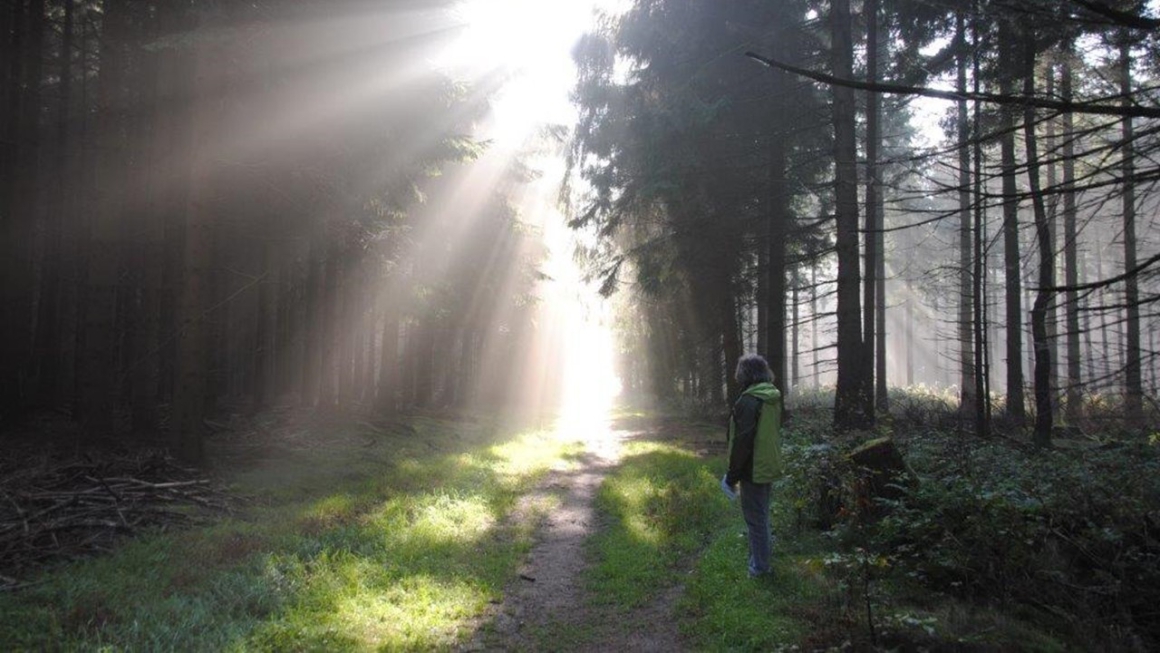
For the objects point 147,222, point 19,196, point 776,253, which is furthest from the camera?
point 776,253

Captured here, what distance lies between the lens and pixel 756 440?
5.81m

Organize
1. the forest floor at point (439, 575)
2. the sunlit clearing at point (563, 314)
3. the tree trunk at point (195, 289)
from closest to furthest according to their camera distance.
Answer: the forest floor at point (439, 575) < the tree trunk at point (195, 289) < the sunlit clearing at point (563, 314)

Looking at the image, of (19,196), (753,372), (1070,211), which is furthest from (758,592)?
(19,196)

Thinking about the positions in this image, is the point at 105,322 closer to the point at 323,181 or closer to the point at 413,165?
the point at 323,181

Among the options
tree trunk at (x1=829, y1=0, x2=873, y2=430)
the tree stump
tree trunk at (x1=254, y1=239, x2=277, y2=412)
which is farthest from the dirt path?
tree trunk at (x1=254, y1=239, x2=277, y2=412)

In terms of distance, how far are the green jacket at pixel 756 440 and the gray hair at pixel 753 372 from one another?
0.53 ft

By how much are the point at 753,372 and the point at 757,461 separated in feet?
2.92

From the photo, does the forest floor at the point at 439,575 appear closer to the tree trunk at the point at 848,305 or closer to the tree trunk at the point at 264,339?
the tree trunk at the point at 848,305

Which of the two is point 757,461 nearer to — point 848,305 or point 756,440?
point 756,440

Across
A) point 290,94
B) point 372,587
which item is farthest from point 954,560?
point 290,94

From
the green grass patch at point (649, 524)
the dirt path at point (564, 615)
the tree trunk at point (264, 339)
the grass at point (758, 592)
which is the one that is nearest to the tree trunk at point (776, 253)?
the green grass patch at point (649, 524)

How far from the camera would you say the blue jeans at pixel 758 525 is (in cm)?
575

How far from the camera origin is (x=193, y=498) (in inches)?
313

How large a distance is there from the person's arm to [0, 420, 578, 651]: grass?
8.40 feet
